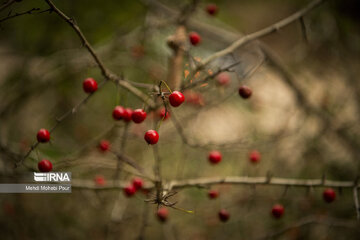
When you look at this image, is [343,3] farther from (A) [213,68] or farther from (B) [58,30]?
(B) [58,30]

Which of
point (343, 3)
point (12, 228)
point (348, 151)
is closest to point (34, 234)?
point (12, 228)

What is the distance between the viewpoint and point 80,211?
299cm

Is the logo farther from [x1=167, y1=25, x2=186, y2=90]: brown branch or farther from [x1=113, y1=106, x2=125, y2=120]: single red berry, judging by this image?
[x1=167, y1=25, x2=186, y2=90]: brown branch

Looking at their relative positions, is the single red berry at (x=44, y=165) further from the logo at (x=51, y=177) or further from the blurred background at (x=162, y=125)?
the blurred background at (x=162, y=125)

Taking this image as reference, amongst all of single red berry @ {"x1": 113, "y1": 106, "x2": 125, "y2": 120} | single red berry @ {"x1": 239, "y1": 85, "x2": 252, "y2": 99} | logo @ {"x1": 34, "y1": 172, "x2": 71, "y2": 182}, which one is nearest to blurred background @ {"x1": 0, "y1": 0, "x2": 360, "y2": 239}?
logo @ {"x1": 34, "y1": 172, "x2": 71, "y2": 182}

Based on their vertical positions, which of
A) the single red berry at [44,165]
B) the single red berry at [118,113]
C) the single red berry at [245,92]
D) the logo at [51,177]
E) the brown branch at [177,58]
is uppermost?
the brown branch at [177,58]

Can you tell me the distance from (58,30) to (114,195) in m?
1.99

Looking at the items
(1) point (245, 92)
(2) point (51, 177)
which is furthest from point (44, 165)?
(1) point (245, 92)

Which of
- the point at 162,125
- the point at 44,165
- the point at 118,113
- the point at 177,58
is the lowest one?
the point at 44,165

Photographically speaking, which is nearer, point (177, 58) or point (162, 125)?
point (177, 58)

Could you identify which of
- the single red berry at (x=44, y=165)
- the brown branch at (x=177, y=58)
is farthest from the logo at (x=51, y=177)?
the brown branch at (x=177, y=58)

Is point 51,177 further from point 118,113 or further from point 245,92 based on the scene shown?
point 245,92

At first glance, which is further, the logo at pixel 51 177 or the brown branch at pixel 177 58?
the brown branch at pixel 177 58

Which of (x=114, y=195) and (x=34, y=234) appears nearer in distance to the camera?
(x=34, y=234)
